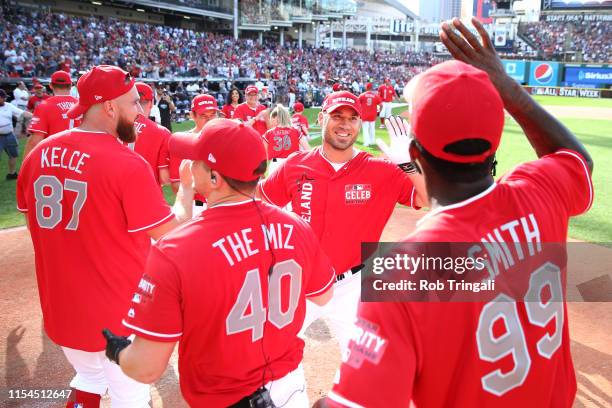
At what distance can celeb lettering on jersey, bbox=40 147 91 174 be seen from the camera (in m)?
3.14

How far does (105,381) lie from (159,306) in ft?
5.56

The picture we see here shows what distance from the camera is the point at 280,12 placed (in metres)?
53.1

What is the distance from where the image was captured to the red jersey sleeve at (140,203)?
3117mm

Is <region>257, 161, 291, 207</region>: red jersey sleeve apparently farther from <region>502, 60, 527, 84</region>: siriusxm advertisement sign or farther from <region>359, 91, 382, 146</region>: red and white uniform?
<region>502, 60, 527, 84</region>: siriusxm advertisement sign

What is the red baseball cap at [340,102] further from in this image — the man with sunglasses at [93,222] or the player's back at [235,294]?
the player's back at [235,294]

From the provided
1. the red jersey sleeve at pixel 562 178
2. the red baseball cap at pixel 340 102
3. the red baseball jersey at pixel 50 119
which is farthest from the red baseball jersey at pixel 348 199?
the red baseball jersey at pixel 50 119

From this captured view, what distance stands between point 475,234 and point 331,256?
2.79 m

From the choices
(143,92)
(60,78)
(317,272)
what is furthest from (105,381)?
(60,78)

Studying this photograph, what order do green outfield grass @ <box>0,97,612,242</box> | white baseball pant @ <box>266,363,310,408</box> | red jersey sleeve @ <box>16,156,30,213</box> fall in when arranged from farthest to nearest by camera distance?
1. green outfield grass @ <box>0,97,612,242</box>
2. red jersey sleeve @ <box>16,156,30,213</box>
3. white baseball pant @ <box>266,363,310,408</box>

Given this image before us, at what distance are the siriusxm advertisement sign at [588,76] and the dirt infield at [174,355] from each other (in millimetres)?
43512

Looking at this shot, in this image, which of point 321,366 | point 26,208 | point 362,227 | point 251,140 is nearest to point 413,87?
point 251,140

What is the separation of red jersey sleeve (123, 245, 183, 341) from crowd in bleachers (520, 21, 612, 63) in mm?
58077

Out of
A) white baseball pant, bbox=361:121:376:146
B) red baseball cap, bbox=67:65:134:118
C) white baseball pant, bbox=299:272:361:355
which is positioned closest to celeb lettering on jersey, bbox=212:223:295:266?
red baseball cap, bbox=67:65:134:118

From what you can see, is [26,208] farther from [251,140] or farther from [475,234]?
[475,234]
